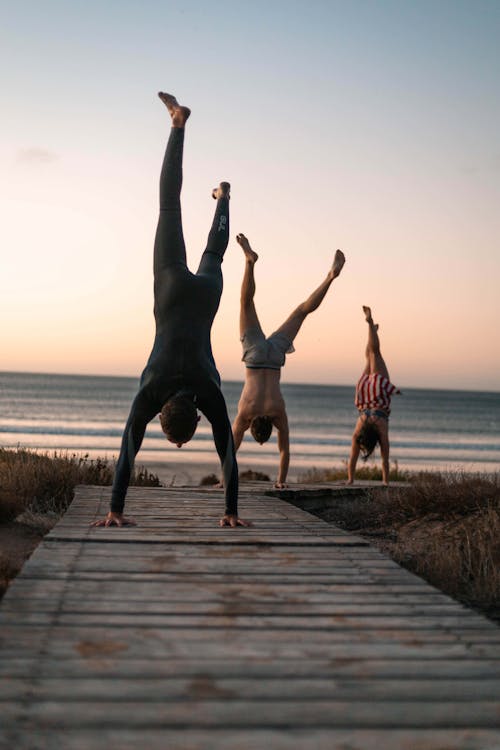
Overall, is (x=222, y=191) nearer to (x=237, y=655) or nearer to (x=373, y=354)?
(x=373, y=354)

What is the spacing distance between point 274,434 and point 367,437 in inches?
1432

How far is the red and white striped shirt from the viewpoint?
483 inches

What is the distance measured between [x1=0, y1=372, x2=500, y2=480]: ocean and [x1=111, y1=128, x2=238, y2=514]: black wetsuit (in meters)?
10.4

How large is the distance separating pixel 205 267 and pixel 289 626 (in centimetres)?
445

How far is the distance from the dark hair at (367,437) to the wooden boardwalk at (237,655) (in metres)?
6.80

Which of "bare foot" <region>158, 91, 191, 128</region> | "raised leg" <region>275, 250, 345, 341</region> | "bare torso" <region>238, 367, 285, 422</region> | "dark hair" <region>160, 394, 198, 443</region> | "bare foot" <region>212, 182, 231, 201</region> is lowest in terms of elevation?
"dark hair" <region>160, 394, 198, 443</region>

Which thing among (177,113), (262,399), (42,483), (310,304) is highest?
(177,113)

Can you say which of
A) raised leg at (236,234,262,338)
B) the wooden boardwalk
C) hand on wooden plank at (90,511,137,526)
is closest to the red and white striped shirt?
raised leg at (236,234,262,338)

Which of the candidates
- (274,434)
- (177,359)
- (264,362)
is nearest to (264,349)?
(264,362)

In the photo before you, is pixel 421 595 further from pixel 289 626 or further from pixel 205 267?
pixel 205 267

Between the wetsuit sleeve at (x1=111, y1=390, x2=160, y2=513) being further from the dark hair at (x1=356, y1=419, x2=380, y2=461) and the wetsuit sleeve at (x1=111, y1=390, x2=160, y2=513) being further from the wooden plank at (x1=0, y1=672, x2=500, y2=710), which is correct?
the dark hair at (x1=356, y1=419, x2=380, y2=461)

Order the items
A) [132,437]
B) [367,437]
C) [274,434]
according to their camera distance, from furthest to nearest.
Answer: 1. [274,434]
2. [367,437]
3. [132,437]

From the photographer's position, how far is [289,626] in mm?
3604

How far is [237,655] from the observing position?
125 inches
